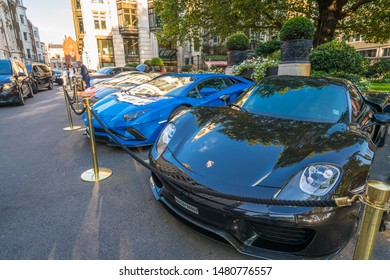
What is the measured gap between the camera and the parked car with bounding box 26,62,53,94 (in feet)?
47.8

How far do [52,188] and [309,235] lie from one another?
294 cm

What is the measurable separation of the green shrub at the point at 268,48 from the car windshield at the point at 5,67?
12.1m

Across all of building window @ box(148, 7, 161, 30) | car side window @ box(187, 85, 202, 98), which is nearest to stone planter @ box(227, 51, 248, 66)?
car side window @ box(187, 85, 202, 98)

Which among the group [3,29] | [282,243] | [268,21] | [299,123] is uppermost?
[3,29]

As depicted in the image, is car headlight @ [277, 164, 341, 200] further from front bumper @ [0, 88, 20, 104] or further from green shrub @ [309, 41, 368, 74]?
front bumper @ [0, 88, 20, 104]

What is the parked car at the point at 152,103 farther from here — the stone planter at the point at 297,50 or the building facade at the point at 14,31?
the building facade at the point at 14,31

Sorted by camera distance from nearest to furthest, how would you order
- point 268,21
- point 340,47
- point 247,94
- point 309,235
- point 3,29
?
point 309,235 → point 247,94 → point 340,47 → point 268,21 → point 3,29

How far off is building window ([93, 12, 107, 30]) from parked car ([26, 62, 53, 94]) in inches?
606

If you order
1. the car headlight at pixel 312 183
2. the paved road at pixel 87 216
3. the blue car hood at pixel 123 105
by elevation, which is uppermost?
the blue car hood at pixel 123 105

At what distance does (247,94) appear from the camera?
132 inches

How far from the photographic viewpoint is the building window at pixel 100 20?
29.4 metres

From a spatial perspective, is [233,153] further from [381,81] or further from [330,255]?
[381,81]

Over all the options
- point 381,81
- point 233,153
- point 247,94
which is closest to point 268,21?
point 381,81

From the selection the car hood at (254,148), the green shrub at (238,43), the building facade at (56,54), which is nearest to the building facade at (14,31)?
the green shrub at (238,43)
